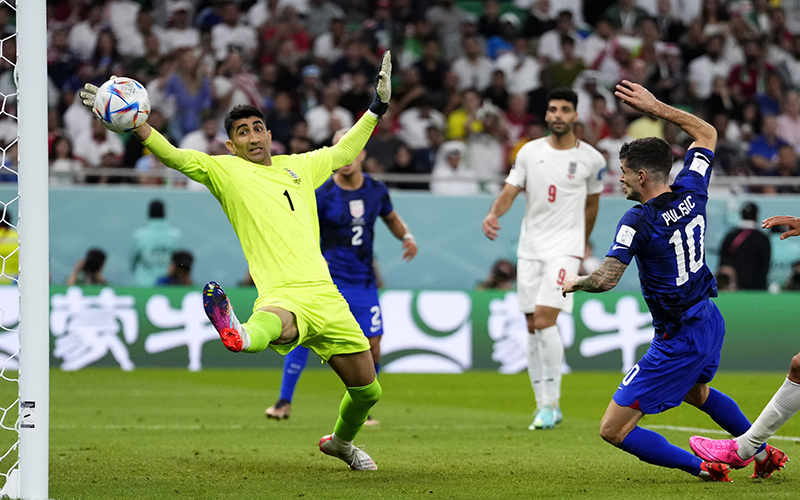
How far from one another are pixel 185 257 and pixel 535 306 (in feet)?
22.4

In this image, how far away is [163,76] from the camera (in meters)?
17.2

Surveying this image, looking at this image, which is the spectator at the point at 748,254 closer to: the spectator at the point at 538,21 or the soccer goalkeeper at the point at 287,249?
the spectator at the point at 538,21

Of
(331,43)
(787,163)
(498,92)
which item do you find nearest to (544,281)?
(787,163)

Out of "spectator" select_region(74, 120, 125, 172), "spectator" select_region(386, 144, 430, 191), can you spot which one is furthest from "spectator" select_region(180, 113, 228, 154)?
"spectator" select_region(386, 144, 430, 191)

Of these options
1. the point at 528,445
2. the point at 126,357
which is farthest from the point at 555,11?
the point at 528,445

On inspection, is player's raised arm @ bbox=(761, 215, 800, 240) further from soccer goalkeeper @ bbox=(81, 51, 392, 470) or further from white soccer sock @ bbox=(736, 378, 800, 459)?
soccer goalkeeper @ bbox=(81, 51, 392, 470)

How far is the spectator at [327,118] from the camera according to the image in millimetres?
16641

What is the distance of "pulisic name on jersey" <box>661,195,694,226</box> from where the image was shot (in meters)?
5.73

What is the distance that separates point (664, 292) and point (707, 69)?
14.4 meters

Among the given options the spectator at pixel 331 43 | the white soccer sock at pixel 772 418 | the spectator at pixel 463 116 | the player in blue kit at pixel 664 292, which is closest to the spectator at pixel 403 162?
the spectator at pixel 463 116

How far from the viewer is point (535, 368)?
921 centimetres

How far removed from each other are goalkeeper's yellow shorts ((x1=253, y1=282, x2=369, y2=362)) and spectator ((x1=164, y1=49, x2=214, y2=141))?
36.6 feet

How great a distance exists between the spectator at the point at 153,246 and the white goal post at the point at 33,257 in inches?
370

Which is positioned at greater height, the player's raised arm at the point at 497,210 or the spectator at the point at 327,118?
the spectator at the point at 327,118
